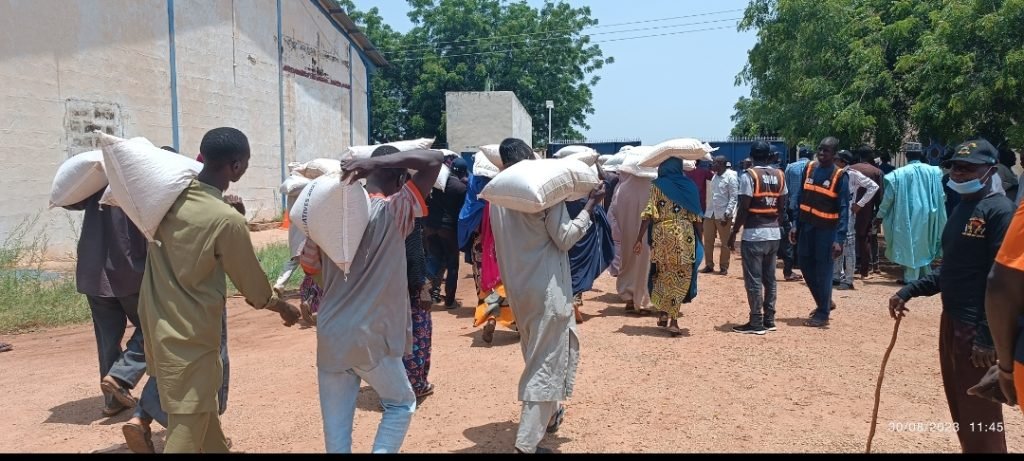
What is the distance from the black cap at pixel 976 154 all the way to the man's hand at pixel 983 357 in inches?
36.4

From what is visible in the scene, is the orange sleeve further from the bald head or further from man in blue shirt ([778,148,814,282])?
the bald head

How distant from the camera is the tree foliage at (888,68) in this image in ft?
33.6

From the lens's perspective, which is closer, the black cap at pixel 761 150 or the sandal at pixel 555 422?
the sandal at pixel 555 422

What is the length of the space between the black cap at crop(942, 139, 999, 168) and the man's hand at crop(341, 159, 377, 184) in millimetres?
2828

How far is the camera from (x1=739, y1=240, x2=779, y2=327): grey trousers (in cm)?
677

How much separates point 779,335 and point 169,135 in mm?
12146

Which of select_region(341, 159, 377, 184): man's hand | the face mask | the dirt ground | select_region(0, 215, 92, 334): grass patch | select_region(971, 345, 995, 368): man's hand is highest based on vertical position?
select_region(341, 159, 377, 184): man's hand

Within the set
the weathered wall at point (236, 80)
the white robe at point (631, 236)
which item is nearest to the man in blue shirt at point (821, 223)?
the white robe at point (631, 236)

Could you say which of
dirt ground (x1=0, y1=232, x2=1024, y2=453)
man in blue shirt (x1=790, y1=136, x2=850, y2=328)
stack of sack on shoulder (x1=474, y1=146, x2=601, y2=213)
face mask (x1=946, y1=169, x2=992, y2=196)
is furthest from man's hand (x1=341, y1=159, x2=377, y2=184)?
man in blue shirt (x1=790, y1=136, x2=850, y2=328)

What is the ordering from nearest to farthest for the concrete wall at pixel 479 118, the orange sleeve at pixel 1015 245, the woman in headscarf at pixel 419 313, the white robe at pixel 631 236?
the orange sleeve at pixel 1015 245, the woman in headscarf at pixel 419 313, the white robe at pixel 631 236, the concrete wall at pixel 479 118

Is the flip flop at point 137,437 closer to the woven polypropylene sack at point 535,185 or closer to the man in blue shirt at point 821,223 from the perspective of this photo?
the woven polypropylene sack at point 535,185

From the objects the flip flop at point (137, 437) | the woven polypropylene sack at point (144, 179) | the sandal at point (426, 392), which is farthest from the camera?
the sandal at point (426, 392)
